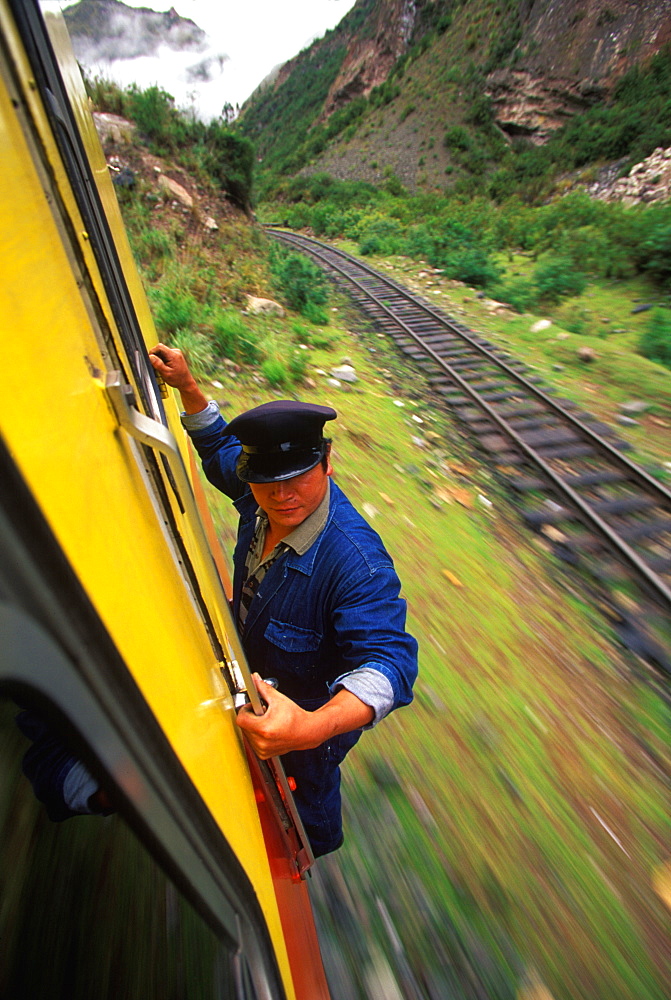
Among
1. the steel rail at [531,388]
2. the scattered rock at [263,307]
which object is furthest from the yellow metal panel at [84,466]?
the scattered rock at [263,307]

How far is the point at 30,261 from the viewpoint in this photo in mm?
520

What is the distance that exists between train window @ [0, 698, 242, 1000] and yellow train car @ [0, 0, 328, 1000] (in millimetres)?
15

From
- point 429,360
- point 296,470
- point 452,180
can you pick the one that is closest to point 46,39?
point 296,470

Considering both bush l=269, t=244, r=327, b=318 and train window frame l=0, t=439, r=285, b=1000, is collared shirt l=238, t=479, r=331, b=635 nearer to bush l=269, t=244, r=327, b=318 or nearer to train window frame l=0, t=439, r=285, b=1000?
train window frame l=0, t=439, r=285, b=1000

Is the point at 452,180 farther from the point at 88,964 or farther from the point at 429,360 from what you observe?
the point at 88,964

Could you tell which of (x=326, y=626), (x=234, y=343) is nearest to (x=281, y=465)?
(x=326, y=626)

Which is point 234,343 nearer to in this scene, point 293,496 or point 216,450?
point 216,450

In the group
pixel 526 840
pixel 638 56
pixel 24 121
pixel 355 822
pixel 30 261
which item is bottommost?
pixel 526 840

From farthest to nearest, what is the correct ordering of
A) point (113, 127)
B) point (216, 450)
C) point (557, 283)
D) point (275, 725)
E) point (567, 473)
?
point (113, 127) < point (557, 283) < point (567, 473) < point (216, 450) < point (275, 725)

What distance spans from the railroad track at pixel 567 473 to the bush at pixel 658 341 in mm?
2458

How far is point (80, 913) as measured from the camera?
1.71 meters

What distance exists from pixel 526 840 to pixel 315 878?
116 cm

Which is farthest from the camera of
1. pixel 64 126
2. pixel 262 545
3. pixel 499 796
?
pixel 499 796

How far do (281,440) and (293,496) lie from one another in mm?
181
